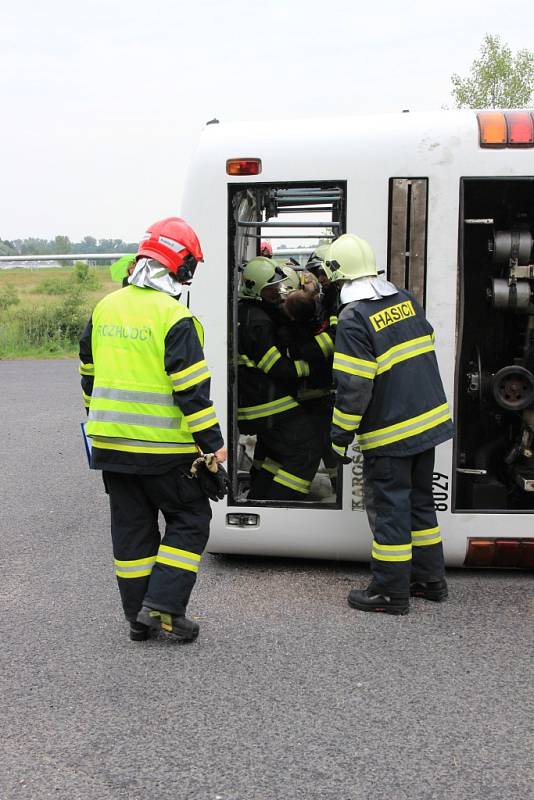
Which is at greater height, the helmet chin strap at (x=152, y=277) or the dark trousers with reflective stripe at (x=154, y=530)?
the helmet chin strap at (x=152, y=277)

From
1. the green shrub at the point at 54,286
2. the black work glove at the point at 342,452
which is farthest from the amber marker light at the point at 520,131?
the green shrub at the point at 54,286

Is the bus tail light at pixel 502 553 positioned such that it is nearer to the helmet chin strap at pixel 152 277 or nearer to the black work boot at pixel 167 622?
the black work boot at pixel 167 622

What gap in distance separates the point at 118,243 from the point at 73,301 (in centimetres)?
549

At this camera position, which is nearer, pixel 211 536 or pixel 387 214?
pixel 387 214

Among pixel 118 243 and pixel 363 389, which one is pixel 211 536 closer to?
pixel 363 389

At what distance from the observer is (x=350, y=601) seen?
4.25 metres

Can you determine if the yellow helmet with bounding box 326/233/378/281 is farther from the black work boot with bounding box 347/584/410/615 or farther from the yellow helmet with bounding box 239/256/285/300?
the black work boot with bounding box 347/584/410/615

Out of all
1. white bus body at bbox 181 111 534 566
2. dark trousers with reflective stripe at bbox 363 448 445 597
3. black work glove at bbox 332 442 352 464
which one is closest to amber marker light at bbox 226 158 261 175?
white bus body at bbox 181 111 534 566

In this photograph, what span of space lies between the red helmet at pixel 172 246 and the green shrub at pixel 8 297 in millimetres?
13170

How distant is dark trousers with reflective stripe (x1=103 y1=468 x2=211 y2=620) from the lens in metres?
3.82

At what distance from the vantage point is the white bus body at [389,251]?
4277mm

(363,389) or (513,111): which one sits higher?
(513,111)

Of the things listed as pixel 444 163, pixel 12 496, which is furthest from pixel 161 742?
pixel 12 496

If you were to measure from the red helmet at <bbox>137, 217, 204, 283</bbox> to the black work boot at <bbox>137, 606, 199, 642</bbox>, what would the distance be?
4.70 ft
